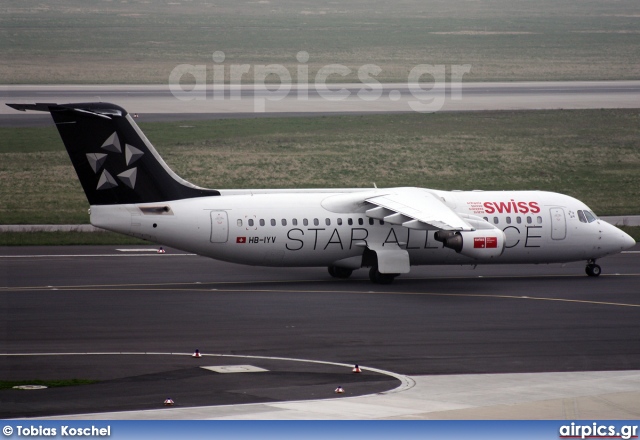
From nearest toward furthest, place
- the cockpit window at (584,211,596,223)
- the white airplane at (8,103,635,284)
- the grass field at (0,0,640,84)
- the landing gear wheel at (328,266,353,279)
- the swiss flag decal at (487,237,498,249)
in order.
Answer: the white airplane at (8,103,635,284) → the swiss flag decal at (487,237,498,249) → the landing gear wheel at (328,266,353,279) → the cockpit window at (584,211,596,223) → the grass field at (0,0,640,84)

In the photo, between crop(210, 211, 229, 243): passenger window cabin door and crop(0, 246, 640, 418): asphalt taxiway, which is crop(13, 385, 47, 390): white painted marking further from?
crop(210, 211, 229, 243): passenger window cabin door

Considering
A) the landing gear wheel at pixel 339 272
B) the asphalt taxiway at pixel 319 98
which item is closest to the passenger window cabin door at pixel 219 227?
the landing gear wheel at pixel 339 272

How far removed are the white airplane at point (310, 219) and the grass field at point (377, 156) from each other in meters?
17.3

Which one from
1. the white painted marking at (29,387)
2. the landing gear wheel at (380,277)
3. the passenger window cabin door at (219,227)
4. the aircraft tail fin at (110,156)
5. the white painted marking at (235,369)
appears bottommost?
the white painted marking at (29,387)

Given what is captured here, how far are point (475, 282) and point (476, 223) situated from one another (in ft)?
8.52

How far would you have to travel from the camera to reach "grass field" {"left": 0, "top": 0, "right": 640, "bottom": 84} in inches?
4582

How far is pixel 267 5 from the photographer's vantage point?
180625mm

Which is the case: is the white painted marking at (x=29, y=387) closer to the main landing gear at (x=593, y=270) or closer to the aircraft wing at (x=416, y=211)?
the aircraft wing at (x=416, y=211)

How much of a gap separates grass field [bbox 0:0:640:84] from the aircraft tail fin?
68202 millimetres

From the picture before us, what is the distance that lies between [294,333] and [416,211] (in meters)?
9.10

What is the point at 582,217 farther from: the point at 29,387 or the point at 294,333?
the point at 29,387

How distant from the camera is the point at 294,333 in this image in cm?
3020

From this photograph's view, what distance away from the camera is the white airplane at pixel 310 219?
36500 mm

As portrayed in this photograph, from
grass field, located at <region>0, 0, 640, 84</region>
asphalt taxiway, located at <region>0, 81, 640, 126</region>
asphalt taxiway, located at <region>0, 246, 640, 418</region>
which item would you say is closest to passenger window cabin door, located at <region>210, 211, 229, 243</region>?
asphalt taxiway, located at <region>0, 246, 640, 418</region>
